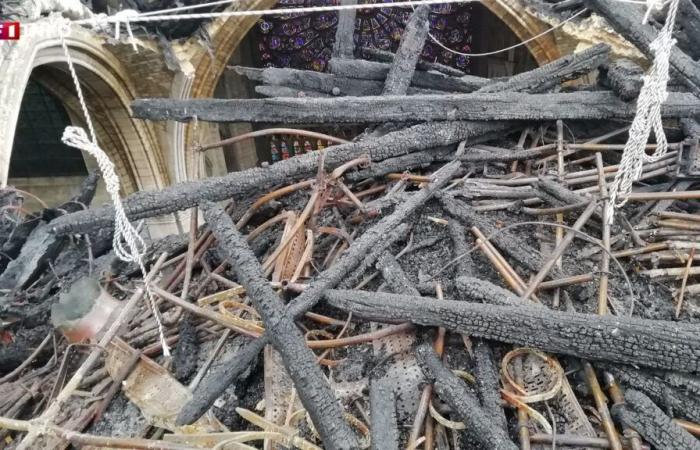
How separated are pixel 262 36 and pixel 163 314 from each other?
892cm

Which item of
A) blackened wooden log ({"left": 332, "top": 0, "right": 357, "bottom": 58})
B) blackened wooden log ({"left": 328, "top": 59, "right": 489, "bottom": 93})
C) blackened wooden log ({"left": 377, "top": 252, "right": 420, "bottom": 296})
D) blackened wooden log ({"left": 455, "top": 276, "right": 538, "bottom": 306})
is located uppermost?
blackened wooden log ({"left": 332, "top": 0, "right": 357, "bottom": 58})

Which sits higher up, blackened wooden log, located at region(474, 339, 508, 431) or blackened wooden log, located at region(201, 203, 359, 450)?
blackened wooden log, located at region(201, 203, 359, 450)

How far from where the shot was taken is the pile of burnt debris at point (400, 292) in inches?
56.2

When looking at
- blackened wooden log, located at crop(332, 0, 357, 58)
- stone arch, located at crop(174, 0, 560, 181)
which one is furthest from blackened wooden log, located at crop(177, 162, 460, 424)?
stone arch, located at crop(174, 0, 560, 181)

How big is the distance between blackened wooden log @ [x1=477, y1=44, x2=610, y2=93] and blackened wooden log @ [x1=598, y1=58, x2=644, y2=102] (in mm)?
114

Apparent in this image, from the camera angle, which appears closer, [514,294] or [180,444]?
[180,444]

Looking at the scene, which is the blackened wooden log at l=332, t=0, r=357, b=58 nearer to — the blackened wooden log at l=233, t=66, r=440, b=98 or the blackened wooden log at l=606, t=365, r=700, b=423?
the blackened wooden log at l=233, t=66, r=440, b=98

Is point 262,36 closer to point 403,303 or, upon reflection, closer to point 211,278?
point 211,278

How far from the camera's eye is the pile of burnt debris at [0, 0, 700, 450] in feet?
4.68

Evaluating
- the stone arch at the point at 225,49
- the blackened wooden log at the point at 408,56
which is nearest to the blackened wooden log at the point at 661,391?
the blackened wooden log at the point at 408,56

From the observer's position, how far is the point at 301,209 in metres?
2.40

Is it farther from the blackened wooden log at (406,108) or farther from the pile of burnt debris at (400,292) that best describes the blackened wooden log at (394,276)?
the blackened wooden log at (406,108)

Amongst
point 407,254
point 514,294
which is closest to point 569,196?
point 514,294

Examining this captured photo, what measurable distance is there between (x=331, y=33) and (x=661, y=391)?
376 inches
